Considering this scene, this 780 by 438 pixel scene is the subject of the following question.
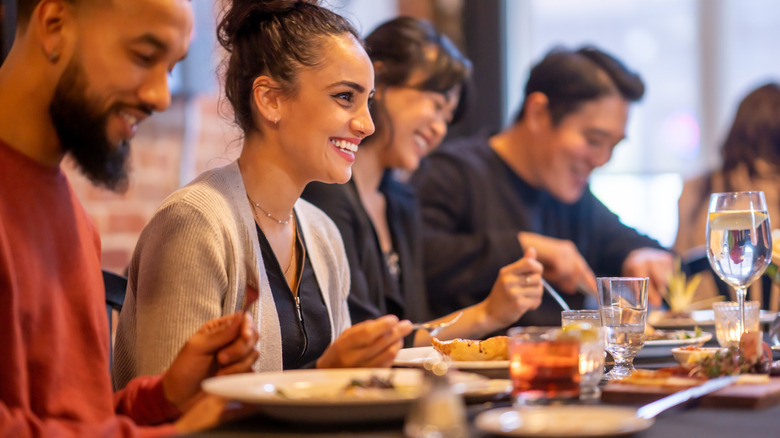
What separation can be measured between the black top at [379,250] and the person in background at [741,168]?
115cm

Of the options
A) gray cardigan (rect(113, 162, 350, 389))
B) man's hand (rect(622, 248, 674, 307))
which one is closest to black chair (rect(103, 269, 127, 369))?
gray cardigan (rect(113, 162, 350, 389))

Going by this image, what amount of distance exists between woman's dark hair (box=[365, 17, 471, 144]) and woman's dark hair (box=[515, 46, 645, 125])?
0.66 meters

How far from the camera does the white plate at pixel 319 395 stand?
827 mm

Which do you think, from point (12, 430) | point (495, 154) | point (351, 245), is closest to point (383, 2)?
point (495, 154)

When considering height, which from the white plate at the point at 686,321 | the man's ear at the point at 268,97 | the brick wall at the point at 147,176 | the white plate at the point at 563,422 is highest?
the man's ear at the point at 268,97

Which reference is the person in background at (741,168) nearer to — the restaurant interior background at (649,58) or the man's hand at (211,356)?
the restaurant interior background at (649,58)

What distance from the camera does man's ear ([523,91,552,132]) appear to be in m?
3.17

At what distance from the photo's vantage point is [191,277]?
1.35 m

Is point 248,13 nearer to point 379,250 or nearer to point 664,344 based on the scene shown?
point 379,250

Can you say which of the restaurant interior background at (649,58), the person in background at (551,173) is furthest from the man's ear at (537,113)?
the restaurant interior background at (649,58)

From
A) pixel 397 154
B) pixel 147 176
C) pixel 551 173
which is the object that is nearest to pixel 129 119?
pixel 397 154

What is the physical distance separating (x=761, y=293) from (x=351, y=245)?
1316 millimetres

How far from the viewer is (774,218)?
9.52ft

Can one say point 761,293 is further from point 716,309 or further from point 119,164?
point 119,164
